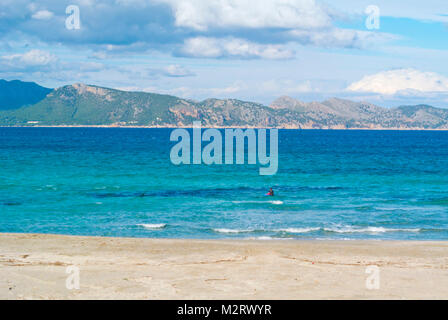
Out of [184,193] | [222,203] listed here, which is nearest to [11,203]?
[184,193]

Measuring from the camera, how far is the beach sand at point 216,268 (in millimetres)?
16578

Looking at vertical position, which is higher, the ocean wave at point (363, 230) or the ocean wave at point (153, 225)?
the ocean wave at point (153, 225)

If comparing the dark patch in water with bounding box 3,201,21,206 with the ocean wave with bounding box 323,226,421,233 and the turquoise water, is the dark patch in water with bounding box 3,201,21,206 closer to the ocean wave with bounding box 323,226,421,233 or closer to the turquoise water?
the turquoise water

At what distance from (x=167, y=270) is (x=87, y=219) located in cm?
1901

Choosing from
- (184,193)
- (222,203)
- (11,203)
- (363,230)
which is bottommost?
(363,230)

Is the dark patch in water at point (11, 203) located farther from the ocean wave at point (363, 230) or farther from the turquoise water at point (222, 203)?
the ocean wave at point (363, 230)

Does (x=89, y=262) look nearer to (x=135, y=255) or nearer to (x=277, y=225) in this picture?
(x=135, y=255)

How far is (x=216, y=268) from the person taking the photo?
20484 millimetres

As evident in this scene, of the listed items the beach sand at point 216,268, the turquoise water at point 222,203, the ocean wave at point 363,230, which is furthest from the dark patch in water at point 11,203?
the ocean wave at point 363,230

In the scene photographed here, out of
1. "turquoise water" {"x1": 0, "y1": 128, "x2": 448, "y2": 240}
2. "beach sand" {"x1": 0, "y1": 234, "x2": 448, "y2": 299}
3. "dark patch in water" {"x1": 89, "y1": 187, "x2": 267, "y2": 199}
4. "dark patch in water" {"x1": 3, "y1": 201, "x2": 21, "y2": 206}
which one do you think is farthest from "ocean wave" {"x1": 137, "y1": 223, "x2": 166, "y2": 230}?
"dark patch in water" {"x1": 3, "y1": 201, "x2": 21, "y2": 206}

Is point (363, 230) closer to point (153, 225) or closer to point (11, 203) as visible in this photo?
point (153, 225)
